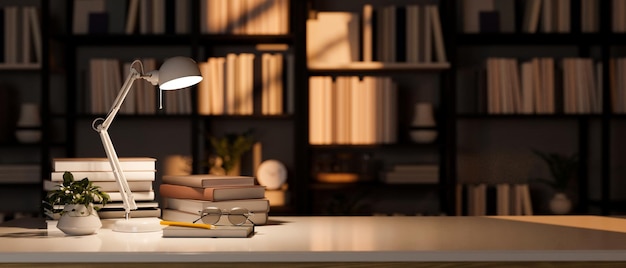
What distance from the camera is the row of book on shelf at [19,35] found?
4.52 m

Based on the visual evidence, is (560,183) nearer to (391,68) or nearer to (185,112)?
(391,68)

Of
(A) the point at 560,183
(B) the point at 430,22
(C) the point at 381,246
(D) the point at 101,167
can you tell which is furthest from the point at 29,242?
(A) the point at 560,183

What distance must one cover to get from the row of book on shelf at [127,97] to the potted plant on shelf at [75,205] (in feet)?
6.60

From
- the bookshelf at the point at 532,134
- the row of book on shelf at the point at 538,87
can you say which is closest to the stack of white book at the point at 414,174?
the bookshelf at the point at 532,134

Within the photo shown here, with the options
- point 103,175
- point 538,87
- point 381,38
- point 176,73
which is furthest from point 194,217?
→ point 538,87

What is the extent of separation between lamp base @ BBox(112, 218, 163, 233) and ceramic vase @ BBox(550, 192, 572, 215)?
9.16ft

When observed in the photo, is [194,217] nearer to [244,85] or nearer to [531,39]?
[244,85]

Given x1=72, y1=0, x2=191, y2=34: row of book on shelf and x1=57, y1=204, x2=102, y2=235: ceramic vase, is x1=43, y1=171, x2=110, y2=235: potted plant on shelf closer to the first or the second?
x1=57, y1=204, x2=102, y2=235: ceramic vase

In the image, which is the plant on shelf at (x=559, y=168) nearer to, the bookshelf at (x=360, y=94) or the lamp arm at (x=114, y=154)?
the bookshelf at (x=360, y=94)

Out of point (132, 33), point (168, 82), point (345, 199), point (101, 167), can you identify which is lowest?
point (345, 199)

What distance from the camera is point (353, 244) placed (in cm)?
211

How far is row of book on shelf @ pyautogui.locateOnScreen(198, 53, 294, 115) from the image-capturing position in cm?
446

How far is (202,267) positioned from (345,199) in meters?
2.66

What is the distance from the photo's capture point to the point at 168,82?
239 cm
